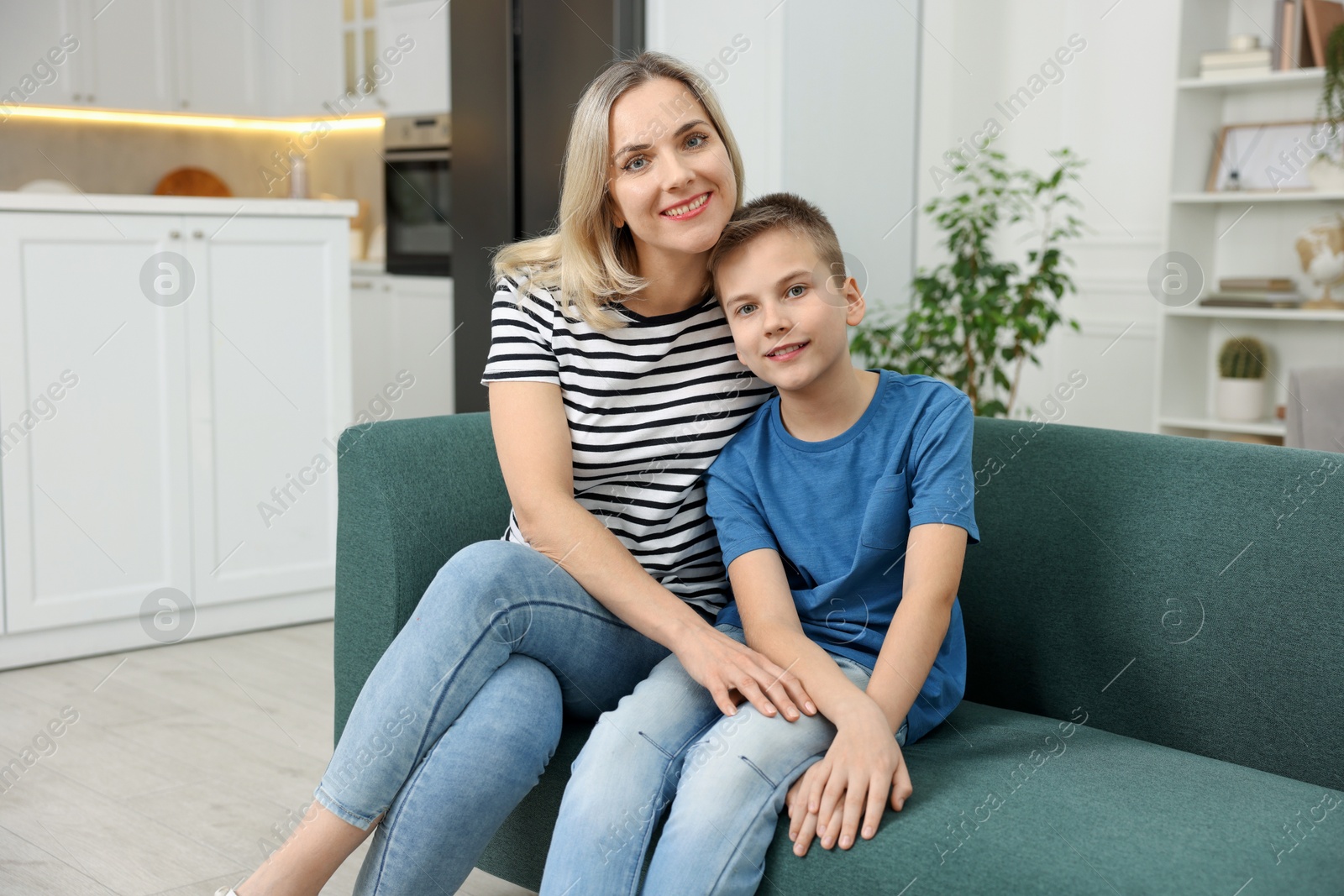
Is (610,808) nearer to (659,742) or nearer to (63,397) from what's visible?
(659,742)

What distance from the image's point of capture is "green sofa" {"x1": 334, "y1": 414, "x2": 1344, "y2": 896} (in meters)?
1.07

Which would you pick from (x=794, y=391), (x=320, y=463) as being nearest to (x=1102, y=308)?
(x=320, y=463)

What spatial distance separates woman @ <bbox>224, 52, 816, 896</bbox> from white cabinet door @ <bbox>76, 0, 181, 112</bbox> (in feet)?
12.3

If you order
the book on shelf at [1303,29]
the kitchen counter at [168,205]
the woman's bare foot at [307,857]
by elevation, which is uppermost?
the book on shelf at [1303,29]

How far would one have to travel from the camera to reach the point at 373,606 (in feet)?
5.17

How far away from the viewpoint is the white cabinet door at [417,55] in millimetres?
4648

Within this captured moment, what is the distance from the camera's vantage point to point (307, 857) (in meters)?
1.24

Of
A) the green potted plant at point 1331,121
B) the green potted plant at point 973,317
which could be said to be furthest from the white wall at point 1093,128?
the green potted plant at point 973,317

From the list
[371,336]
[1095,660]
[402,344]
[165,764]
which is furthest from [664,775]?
[371,336]

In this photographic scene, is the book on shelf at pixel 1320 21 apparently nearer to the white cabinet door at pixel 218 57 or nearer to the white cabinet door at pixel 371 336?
the white cabinet door at pixel 371 336

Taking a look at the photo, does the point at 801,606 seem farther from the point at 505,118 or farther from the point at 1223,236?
the point at 1223,236

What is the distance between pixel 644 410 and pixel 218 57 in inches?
164

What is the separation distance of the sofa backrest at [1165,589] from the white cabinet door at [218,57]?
4.21 meters

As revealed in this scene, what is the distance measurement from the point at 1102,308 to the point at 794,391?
2.80 m
